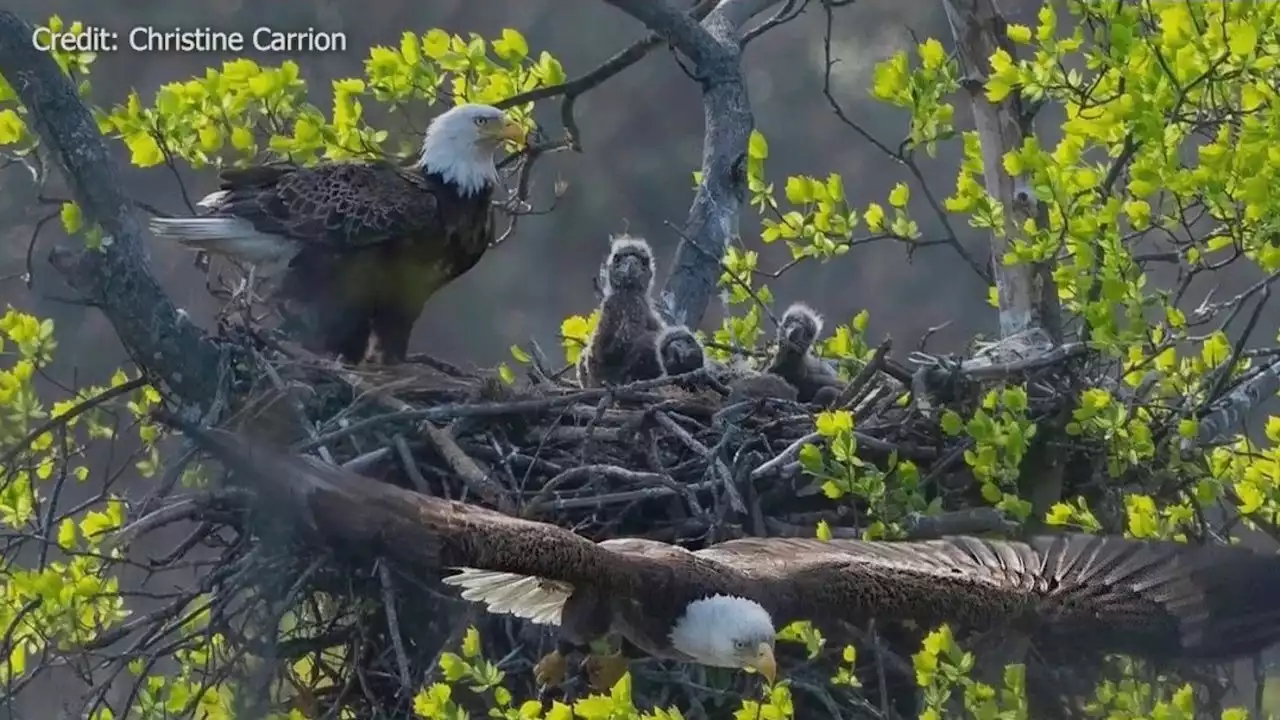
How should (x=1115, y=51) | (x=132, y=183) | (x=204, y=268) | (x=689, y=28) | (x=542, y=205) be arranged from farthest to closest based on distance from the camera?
(x=542, y=205), (x=132, y=183), (x=689, y=28), (x=204, y=268), (x=1115, y=51)

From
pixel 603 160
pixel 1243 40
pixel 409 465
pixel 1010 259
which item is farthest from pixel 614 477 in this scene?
→ pixel 603 160

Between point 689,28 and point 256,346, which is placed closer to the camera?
point 256,346

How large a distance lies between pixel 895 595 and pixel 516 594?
83cm

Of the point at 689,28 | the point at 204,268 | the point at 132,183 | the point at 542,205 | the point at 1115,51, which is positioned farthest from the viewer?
the point at 542,205

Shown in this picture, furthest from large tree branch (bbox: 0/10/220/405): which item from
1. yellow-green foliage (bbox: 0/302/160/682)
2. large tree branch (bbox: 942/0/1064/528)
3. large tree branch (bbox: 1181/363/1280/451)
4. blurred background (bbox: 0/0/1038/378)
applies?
blurred background (bbox: 0/0/1038/378)

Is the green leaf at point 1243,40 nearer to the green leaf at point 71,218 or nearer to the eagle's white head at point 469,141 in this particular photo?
the eagle's white head at point 469,141

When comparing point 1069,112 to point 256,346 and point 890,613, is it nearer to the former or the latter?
point 890,613

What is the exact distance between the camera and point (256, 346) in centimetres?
500

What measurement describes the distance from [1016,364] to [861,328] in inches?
35.4

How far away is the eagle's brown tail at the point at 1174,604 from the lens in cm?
440

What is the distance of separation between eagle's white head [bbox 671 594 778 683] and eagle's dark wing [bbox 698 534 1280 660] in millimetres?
167

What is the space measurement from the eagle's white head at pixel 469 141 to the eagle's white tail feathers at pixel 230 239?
1.81 feet

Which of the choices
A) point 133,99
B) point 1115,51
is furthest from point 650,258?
point 1115,51

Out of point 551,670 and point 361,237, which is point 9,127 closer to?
point 361,237
